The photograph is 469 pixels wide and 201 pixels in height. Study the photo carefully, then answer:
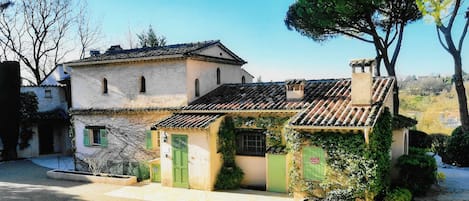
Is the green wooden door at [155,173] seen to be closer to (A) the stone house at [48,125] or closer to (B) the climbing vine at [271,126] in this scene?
(B) the climbing vine at [271,126]

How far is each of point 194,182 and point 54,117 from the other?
16905 millimetres

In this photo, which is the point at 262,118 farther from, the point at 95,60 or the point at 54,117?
the point at 54,117

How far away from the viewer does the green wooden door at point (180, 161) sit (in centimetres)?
1656

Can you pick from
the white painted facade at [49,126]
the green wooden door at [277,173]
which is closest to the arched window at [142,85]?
the green wooden door at [277,173]

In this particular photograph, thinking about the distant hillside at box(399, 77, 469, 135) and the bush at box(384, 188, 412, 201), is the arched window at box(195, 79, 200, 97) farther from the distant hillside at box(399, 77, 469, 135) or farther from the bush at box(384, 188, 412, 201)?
the distant hillside at box(399, 77, 469, 135)

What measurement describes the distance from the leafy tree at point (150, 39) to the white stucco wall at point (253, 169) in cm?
2792

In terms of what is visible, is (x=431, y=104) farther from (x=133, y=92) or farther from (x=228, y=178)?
(x=133, y=92)

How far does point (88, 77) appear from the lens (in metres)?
21.0

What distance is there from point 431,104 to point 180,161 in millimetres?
33704

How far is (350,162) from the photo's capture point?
43.4 feet

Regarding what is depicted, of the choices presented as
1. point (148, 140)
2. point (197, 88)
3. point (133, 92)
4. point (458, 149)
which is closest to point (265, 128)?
point (197, 88)

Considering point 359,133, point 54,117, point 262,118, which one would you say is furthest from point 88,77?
point 359,133

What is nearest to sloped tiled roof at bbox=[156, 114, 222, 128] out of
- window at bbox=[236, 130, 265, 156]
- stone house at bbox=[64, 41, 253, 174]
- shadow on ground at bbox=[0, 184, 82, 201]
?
stone house at bbox=[64, 41, 253, 174]

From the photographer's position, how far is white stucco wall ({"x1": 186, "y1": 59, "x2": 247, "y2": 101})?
18483mm
